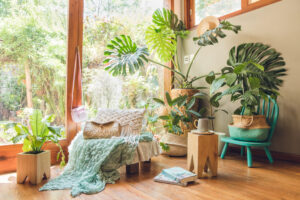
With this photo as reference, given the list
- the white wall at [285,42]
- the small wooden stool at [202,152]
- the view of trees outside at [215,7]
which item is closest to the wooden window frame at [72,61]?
the small wooden stool at [202,152]

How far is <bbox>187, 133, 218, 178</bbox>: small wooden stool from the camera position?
1.81 meters

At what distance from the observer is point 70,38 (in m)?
2.49

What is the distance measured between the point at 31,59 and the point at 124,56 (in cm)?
102

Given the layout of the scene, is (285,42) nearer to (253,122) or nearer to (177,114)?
(253,122)

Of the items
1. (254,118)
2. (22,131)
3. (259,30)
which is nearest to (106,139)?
(22,131)

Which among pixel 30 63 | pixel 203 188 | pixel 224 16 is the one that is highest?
pixel 224 16

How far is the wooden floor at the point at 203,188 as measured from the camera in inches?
58.3

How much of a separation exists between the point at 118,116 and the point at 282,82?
1.79m

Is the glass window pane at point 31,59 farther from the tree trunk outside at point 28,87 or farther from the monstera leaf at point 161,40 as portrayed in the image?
the monstera leaf at point 161,40

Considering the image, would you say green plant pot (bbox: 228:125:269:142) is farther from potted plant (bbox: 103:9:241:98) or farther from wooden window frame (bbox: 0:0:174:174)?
wooden window frame (bbox: 0:0:174:174)

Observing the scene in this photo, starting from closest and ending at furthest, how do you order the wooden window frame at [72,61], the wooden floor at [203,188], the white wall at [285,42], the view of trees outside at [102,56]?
the wooden floor at [203,188] → the white wall at [285,42] → the wooden window frame at [72,61] → the view of trees outside at [102,56]

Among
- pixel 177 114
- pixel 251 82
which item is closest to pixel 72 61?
pixel 177 114

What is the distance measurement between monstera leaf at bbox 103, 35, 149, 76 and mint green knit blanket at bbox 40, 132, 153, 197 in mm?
915

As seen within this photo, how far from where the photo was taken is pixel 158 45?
302cm
